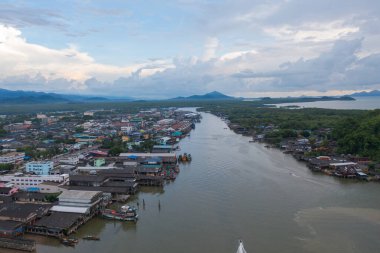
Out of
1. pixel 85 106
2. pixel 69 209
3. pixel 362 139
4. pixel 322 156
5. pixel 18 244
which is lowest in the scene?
pixel 18 244

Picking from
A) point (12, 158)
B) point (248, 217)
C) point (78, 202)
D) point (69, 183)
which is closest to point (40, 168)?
point (69, 183)

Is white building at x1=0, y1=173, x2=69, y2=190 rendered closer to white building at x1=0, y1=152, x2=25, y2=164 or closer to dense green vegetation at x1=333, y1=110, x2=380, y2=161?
white building at x1=0, y1=152, x2=25, y2=164

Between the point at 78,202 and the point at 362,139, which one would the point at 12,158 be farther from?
the point at 362,139

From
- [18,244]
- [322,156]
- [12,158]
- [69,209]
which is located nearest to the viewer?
[18,244]

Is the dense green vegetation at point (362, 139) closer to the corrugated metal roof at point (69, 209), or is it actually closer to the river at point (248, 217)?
the river at point (248, 217)

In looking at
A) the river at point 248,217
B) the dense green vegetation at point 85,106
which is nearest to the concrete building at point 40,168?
the river at point 248,217

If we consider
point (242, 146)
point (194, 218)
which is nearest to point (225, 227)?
point (194, 218)

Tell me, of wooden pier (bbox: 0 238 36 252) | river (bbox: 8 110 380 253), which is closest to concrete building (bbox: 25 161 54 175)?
river (bbox: 8 110 380 253)

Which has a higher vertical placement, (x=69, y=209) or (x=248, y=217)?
(x=69, y=209)

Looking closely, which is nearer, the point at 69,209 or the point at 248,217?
the point at 248,217
